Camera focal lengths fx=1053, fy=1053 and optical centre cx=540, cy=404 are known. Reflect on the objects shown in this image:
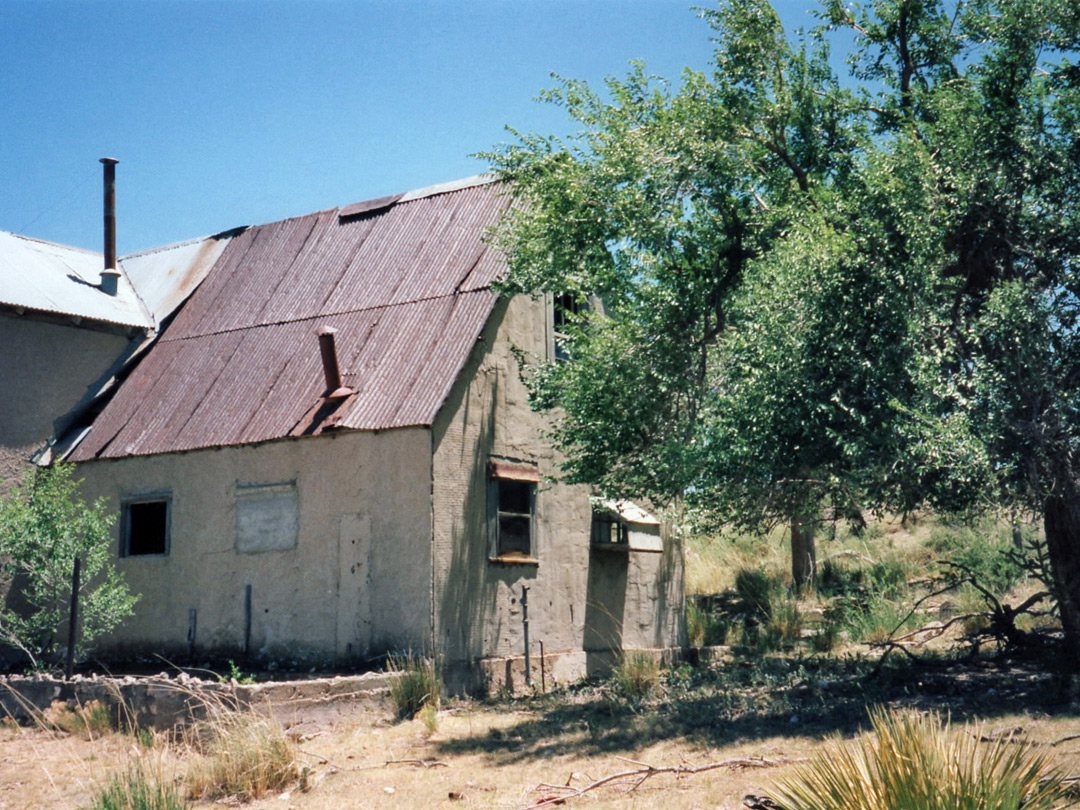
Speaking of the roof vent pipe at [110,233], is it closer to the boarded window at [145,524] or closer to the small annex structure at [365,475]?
the small annex structure at [365,475]

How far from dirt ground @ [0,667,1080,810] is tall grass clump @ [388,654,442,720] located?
0.77ft

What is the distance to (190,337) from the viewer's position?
1692cm

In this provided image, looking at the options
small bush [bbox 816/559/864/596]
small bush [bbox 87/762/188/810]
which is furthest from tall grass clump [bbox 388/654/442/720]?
small bush [bbox 816/559/864/596]

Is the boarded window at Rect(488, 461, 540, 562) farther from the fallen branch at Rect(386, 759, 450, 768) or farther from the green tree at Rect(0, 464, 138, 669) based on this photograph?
the green tree at Rect(0, 464, 138, 669)

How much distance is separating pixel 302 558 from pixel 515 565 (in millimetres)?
2797

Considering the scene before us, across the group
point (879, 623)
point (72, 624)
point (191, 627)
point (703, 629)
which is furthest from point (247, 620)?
point (879, 623)

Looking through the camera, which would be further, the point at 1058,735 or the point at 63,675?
the point at 63,675

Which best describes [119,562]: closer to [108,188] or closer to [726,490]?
[108,188]

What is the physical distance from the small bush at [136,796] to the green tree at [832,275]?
5962 millimetres

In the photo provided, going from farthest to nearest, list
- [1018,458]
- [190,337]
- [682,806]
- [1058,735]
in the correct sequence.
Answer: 1. [190,337]
2. [1018,458]
3. [1058,735]
4. [682,806]

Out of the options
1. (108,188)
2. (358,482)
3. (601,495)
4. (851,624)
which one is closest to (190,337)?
(108,188)

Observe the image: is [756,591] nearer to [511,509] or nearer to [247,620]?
[511,509]

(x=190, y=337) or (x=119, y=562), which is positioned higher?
(x=190, y=337)

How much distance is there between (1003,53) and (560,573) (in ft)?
28.3
